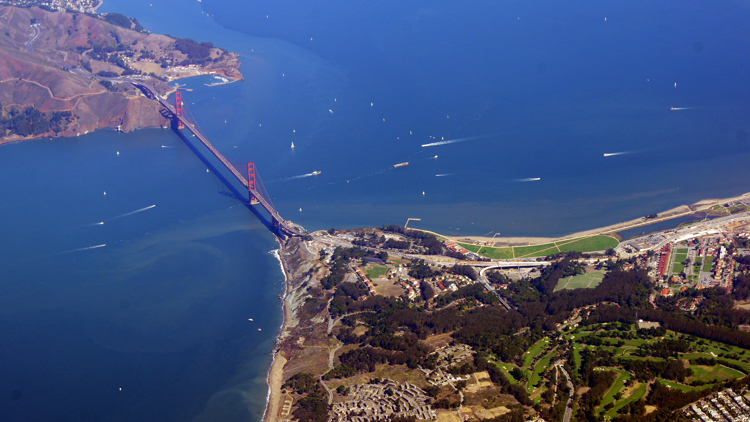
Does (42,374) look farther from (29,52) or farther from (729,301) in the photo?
(29,52)

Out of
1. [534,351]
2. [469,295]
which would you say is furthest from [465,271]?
[534,351]

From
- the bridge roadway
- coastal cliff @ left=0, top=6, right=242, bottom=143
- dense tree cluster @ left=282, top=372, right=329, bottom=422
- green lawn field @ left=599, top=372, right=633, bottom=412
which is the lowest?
green lawn field @ left=599, top=372, right=633, bottom=412

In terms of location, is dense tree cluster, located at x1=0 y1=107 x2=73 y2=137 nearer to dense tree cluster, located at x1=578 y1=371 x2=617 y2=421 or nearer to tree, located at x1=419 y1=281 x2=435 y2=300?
tree, located at x1=419 y1=281 x2=435 y2=300

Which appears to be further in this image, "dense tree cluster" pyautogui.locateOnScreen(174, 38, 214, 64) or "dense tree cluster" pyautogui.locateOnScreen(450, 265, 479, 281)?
"dense tree cluster" pyautogui.locateOnScreen(174, 38, 214, 64)

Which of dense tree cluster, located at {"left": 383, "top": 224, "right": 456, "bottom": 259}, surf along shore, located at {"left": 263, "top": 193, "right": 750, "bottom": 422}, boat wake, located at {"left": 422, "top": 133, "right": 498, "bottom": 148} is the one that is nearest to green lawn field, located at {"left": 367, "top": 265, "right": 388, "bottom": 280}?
surf along shore, located at {"left": 263, "top": 193, "right": 750, "bottom": 422}

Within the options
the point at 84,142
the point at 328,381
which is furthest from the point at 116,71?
the point at 328,381
